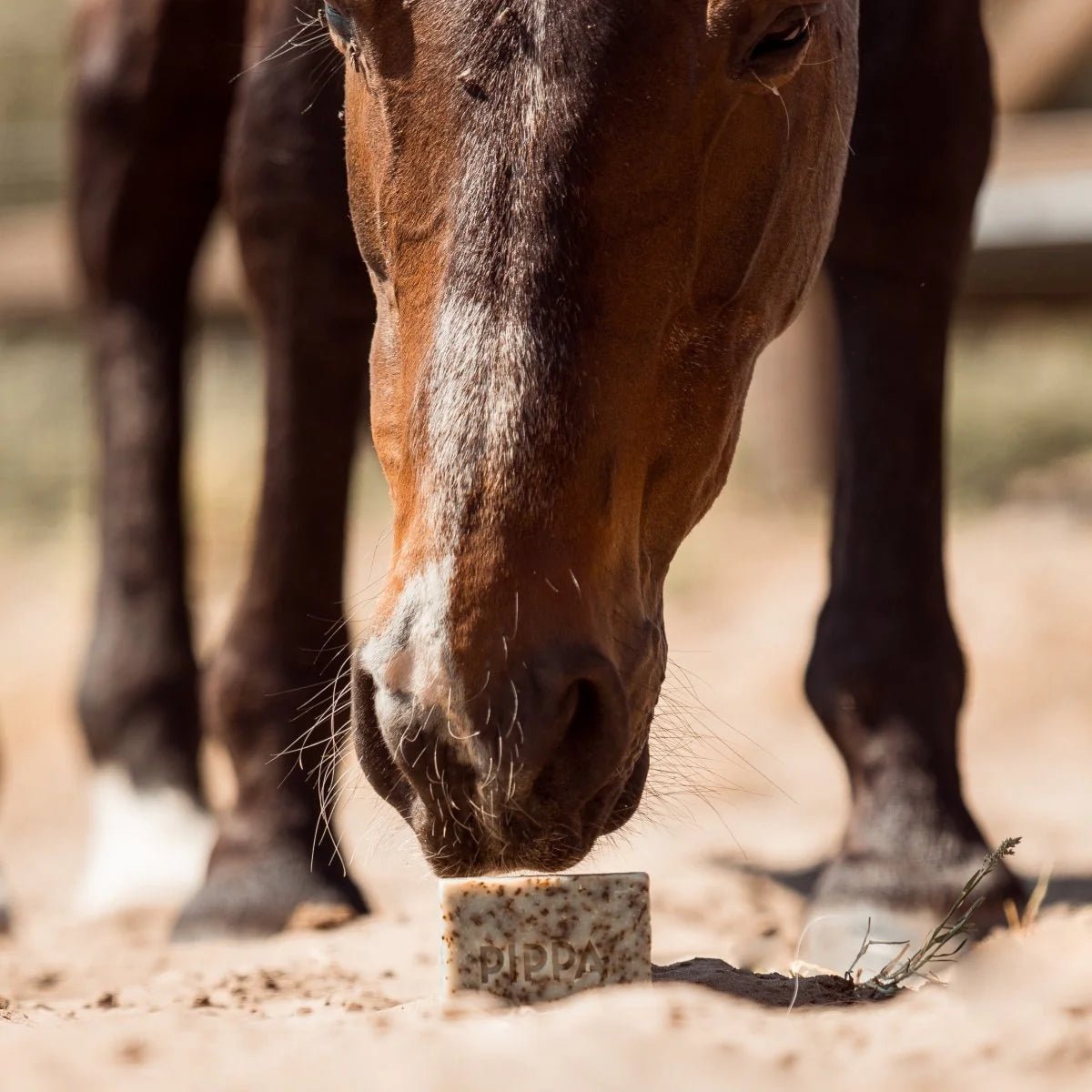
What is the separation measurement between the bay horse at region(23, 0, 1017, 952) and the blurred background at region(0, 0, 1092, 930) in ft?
2.30

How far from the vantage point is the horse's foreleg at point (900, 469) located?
10.3 feet

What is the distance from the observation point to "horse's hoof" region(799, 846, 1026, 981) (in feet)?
9.75

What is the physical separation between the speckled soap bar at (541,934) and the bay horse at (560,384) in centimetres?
4

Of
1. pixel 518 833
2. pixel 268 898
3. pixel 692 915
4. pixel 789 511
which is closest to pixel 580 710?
pixel 518 833

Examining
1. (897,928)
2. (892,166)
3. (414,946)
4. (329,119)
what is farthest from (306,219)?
(897,928)

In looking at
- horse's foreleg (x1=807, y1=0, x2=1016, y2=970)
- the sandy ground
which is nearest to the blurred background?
the sandy ground

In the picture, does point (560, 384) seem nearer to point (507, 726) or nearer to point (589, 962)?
point (507, 726)

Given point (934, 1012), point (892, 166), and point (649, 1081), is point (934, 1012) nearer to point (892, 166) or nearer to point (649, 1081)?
point (649, 1081)

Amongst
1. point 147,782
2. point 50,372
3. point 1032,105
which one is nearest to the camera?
point 147,782

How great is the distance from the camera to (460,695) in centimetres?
188

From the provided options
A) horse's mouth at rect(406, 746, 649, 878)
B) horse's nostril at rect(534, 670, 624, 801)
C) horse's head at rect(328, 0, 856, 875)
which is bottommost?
horse's mouth at rect(406, 746, 649, 878)

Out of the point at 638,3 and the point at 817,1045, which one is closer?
the point at 817,1045

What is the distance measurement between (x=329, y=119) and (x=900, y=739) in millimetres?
1437

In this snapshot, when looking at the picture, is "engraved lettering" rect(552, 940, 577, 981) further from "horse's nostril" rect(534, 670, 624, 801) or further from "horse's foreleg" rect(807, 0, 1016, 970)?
"horse's foreleg" rect(807, 0, 1016, 970)
